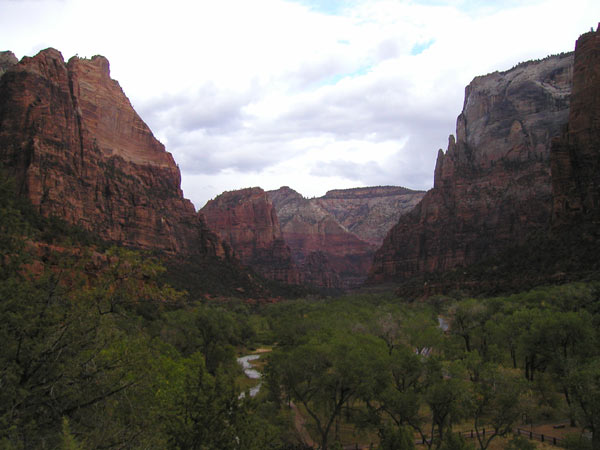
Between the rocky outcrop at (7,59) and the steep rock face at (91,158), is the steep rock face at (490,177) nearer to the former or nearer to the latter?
the steep rock face at (91,158)

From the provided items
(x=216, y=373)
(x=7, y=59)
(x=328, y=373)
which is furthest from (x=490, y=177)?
(x=216, y=373)

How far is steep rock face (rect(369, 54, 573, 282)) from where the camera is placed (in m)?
129

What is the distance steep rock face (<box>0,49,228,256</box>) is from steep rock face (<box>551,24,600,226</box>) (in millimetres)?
79881

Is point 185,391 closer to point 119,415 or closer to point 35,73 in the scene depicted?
point 119,415

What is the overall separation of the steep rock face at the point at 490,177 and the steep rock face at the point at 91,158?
65.2 meters

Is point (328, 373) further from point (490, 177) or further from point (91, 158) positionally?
point (490, 177)

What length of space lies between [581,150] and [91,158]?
9070 cm

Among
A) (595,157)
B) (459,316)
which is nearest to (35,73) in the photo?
(459,316)

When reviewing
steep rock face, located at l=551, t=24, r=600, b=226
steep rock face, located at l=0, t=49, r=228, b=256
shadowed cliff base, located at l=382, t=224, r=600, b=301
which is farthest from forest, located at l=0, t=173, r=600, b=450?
steep rock face, located at l=0, t=49, r=228, b=256

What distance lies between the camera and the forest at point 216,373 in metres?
11.0

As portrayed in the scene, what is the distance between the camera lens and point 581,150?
83875 millimetres

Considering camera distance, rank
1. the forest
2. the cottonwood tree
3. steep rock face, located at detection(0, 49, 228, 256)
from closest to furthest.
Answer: the forest < the cottonwood tree < steep rock face, located at detection(0, 49, 228, 256)

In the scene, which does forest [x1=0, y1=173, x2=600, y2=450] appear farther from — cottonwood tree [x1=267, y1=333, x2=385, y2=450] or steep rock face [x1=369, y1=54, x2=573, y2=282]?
steep rock face [x1=369, y1=54, x2=573, y2=282]

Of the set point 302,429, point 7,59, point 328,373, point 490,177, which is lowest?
point 302,429
